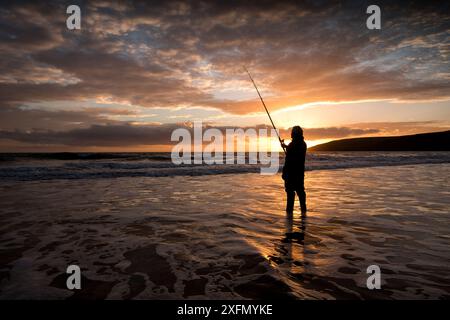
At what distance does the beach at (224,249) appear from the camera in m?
3.44

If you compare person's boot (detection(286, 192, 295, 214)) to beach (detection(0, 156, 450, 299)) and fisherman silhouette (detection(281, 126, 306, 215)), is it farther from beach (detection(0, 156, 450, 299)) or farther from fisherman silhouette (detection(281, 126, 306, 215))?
beach (detection(0, 156, 450, 299))

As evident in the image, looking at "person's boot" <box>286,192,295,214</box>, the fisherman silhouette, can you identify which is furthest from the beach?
the fisherman silhouette

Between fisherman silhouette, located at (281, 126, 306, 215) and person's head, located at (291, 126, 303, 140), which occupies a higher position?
person's head, located at (291, 126, 303, 140)

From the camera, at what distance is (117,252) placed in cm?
475

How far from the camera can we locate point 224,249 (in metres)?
4.86

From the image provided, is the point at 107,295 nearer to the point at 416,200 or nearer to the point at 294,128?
the point at 294,128

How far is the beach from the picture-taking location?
11.3ft

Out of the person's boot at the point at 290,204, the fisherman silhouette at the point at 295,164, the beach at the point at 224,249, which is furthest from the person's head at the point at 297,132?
the beach at the point at 224,249

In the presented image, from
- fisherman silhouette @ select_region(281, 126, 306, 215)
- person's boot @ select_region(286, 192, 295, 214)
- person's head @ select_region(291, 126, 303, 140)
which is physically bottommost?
person's boot @ select_region(286, 192, 295, 214)

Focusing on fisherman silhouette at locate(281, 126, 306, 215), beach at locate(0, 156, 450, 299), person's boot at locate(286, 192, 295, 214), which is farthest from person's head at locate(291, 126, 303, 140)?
beach at locate(0, 156, 450, 299)

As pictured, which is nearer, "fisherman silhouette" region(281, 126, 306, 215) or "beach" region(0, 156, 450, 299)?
"beach" region(0, 156, 450, 299)

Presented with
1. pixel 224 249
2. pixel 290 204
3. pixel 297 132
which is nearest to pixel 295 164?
pixel 297 132
